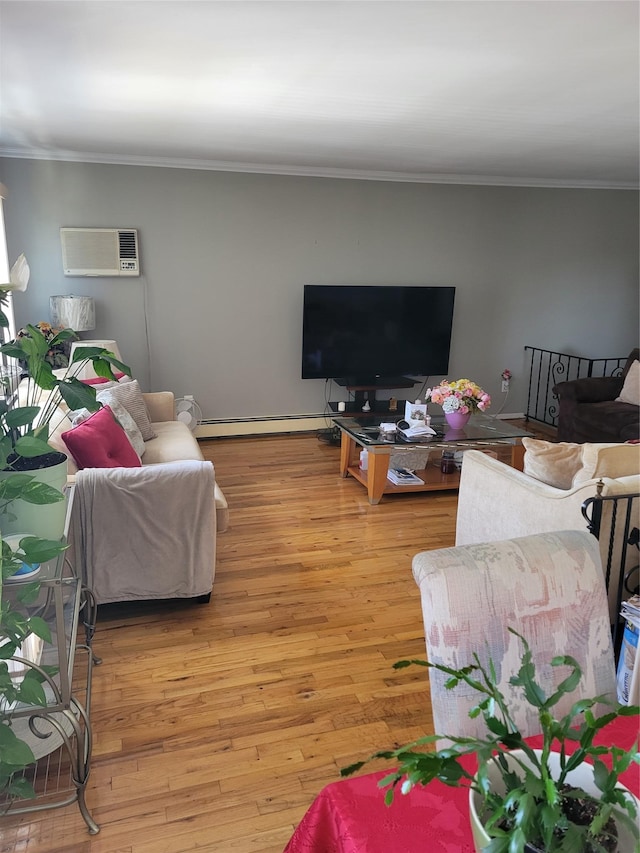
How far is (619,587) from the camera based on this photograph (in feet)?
8.13

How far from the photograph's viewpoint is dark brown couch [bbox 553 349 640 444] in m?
5.36

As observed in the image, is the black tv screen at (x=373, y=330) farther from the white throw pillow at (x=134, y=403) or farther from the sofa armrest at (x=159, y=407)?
the white throw pillow at (x=134, y=403)

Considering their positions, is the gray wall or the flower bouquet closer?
the flower bouquet

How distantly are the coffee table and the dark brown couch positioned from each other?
101 centimetres

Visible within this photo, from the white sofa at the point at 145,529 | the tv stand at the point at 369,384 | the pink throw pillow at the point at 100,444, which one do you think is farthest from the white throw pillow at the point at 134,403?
the tv stand at the point at 369,384

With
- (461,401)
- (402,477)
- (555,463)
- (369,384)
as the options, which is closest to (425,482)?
(402,477)

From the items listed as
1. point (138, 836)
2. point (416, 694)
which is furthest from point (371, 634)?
point (138, 836)

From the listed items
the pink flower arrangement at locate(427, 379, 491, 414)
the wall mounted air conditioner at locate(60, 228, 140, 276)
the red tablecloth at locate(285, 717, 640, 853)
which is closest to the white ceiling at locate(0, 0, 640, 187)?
the wall mounted air conditioner at locate(60, 228, 140, 276)

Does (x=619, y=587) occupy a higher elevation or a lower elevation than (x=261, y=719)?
higher

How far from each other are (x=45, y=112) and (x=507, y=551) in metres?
3.74

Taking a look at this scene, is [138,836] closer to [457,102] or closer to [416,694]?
[416,694]

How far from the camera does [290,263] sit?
588cm

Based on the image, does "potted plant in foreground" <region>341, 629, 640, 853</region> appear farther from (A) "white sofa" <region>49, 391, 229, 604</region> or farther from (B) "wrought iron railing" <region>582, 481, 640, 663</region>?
(A) "white sofa" <region>49, 391, 229, 604</region>

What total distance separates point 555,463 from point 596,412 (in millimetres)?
3029
